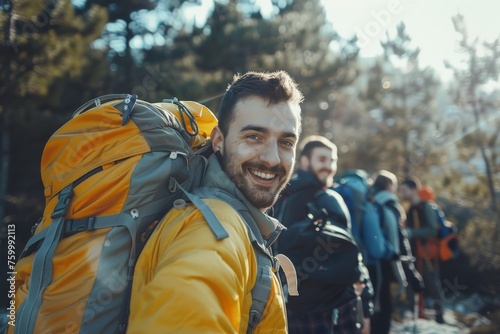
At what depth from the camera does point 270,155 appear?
5.40 ft

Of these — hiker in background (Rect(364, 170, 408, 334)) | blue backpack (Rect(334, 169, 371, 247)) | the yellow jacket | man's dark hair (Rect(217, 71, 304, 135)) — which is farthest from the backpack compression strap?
hiker in background (Rect(364, 170, 408, 334))

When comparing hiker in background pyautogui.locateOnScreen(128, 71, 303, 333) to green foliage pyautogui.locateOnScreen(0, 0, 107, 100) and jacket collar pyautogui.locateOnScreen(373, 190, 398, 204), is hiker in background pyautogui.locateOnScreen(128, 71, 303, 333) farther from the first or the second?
green foliage pyautogui.locateOnScreen(0, 0, 107, 100)

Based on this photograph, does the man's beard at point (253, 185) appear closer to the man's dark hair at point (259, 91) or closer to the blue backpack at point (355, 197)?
the man's dark hair at point (259, 91)

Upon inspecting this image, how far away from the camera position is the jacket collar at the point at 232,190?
160 cm

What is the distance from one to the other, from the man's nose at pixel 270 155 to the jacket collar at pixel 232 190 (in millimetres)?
138

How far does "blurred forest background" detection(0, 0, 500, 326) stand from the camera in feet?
24.9

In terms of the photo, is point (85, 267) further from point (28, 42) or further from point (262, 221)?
point (28, 42)

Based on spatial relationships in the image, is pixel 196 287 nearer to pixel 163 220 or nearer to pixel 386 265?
pixel 163 220

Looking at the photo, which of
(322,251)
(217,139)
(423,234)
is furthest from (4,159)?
(217,139)

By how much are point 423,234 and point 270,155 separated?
6.05 m

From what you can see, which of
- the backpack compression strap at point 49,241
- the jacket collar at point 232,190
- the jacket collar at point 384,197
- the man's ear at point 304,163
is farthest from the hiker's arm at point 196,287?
the jacket collar at point 384,197

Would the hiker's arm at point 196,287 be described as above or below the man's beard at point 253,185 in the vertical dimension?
below

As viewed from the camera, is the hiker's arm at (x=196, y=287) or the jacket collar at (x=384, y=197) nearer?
the hiker's arm at (x=196, y=287)

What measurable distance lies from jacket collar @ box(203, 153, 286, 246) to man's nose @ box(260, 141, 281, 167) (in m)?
0.14
